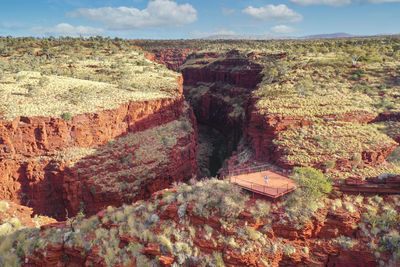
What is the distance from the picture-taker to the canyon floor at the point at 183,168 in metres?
11.5

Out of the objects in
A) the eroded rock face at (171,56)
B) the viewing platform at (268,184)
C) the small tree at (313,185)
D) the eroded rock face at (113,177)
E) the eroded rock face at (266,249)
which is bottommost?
the eroded rock face at (113,177)

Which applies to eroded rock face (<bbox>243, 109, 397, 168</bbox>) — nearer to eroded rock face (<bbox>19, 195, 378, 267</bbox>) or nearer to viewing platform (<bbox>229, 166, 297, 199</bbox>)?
viewing platform (<bbox>229, 166, 297, 199</bbox>)

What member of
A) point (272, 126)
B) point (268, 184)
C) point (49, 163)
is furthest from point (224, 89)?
point (268, 184)

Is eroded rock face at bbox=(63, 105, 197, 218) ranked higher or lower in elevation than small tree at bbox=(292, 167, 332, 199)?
lower

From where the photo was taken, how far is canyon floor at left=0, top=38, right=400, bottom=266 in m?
11.5

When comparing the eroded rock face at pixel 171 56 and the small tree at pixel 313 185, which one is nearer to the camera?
the small tree at pixel 313 185

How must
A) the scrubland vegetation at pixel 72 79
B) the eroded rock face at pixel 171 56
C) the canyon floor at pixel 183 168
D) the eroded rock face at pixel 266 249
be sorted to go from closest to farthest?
the eroded rock face at pixel 266 249 → the canyon floor at pixel 183 168 → the scrubland vegetation at pixel 72 79 → the eroded rock face at pixel 171 56

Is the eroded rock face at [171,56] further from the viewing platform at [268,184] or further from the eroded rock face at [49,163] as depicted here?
the viewing platform at [268,184]

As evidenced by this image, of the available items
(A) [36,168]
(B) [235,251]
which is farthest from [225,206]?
(A) [36,168]

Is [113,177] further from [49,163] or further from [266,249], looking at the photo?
[266,249]

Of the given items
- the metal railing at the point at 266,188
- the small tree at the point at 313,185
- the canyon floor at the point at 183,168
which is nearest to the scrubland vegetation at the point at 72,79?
the canyon floor at the point at 183,168

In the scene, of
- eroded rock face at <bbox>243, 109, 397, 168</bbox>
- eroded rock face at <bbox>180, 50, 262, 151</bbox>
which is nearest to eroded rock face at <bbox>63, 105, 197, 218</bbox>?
eroded rock face at <bbox>243, 109, 397, 168</bbox>

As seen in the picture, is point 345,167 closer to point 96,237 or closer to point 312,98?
point 312,98

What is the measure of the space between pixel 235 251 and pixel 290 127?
579 inches
